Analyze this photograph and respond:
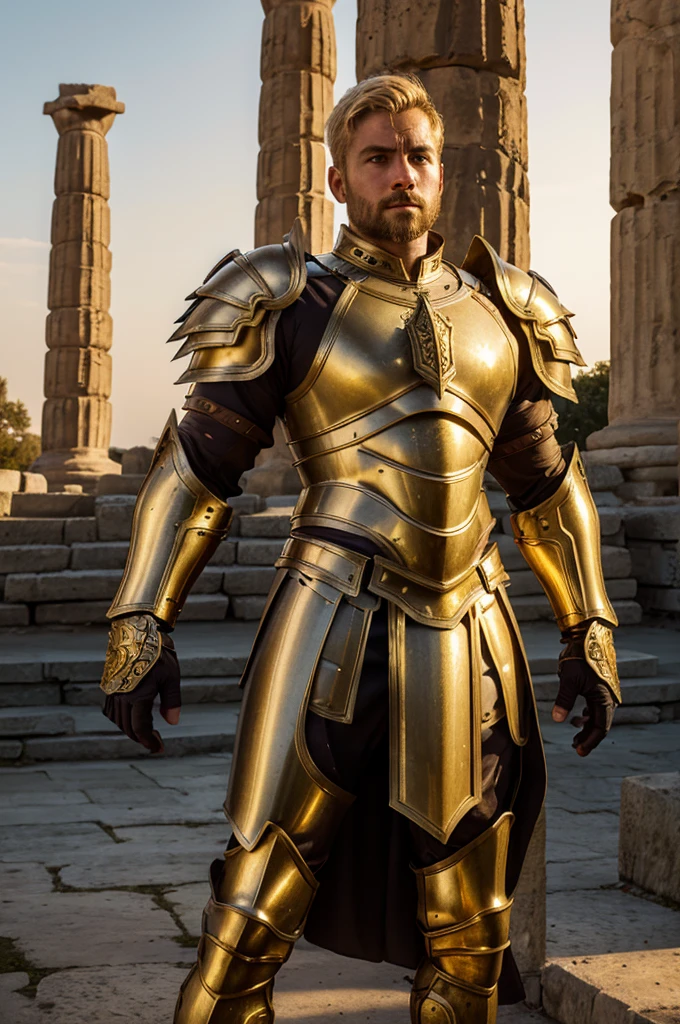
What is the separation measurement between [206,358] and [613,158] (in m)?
11.0

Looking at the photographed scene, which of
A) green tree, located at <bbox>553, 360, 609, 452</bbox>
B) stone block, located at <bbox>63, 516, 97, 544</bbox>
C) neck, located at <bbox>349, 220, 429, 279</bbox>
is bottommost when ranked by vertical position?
stone block, located at <bbox>63, 516, 97, 544</bbox>

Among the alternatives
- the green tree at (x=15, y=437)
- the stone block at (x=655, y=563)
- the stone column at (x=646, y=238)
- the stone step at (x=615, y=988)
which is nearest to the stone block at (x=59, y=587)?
the stone block at (x=655, y=563)

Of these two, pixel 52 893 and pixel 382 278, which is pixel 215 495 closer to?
pixel 382 278

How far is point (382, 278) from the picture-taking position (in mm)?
2188

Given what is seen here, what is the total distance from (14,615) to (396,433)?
7.05 metres

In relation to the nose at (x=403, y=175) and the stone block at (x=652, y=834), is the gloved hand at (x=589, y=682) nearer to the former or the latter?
the nose at (x=403, y=175)

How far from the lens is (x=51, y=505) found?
37.8 feet

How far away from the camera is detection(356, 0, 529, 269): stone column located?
17.5 feet

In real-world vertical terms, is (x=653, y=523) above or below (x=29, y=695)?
above

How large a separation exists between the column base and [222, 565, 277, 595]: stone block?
11136 millimetres

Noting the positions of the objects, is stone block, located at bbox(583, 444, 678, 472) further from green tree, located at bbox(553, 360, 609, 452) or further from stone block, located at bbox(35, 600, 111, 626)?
green tree, located at bbox(553, 360, 609, 452)

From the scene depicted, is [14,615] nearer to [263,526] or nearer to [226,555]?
[226,555]

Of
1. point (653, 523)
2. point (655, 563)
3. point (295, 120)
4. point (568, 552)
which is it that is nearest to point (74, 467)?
point (295, 120)

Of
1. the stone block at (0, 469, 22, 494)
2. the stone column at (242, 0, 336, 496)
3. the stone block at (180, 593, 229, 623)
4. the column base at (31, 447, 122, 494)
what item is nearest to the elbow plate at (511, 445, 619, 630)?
the stone block at (180, 593, 229, 623)
